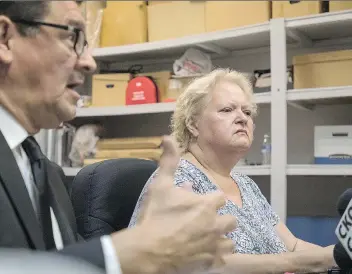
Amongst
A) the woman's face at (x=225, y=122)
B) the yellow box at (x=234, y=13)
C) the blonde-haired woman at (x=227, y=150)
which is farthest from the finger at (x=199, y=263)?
the yellow box at (x=234, y=13)

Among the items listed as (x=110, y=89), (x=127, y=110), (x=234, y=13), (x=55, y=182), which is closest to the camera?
(x=55, y=182)

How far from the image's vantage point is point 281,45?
2.35 metres

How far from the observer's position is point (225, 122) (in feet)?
5.57

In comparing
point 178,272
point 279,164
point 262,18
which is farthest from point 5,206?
point 262,18

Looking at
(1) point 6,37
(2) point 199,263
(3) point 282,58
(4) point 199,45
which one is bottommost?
(2) point 199,263

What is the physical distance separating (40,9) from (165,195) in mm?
397

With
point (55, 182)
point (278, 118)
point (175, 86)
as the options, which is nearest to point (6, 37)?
point (55, 182)

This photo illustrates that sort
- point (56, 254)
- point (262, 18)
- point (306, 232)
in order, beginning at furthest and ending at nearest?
point (262, 18) < point (306, 232) < point (56, 254)

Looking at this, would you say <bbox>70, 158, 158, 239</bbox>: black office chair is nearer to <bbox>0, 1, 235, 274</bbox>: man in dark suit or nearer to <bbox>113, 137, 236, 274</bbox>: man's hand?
<bbox>0, 1, 235, 274</bbox>: man in dark suit

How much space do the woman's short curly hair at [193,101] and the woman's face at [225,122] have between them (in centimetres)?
2

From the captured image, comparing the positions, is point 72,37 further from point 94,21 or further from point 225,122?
point 94,21

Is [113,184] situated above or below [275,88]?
below

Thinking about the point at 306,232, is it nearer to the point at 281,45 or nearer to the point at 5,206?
the point at 281,45

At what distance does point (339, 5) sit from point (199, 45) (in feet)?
2.49
